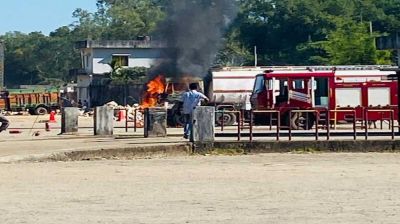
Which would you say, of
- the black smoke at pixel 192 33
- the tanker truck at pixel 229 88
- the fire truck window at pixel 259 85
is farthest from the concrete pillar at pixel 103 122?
the black smoke at pixel 192 33

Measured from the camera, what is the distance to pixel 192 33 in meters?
53.7

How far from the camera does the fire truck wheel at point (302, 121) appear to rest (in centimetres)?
3744

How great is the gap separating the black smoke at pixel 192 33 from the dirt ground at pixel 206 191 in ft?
78.1

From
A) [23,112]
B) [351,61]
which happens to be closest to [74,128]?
[351,61]

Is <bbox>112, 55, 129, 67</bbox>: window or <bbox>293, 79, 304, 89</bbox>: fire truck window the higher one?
<bbox>112, 55, 129, 67</bbox>: window

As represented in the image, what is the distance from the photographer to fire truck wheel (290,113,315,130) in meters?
37.4

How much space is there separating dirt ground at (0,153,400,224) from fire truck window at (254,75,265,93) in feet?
57.1

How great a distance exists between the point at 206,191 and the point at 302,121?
20570 millimetres

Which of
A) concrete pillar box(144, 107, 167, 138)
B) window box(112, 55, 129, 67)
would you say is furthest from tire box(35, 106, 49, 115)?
concrete pillar box(144, 107, 167, 138)

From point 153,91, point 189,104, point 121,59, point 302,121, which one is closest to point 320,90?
point 302,121

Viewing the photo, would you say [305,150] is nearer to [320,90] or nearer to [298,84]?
[298,84]

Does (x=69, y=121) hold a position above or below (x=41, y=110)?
below

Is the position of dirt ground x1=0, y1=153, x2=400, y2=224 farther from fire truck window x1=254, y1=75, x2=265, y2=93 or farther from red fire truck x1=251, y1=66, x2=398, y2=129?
fire truck window x1=254, y1=75, x2=265, y2=93

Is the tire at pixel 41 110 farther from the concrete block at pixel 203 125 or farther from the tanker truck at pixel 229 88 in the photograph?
the concrete block at pixel 203 125
